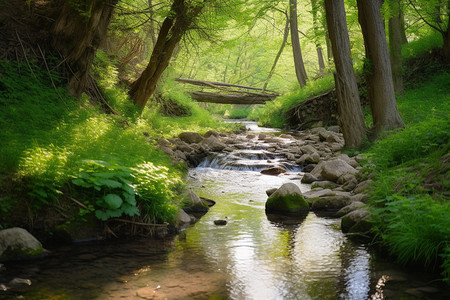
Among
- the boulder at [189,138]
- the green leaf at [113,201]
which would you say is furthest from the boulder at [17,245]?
the boulder at [189,138]

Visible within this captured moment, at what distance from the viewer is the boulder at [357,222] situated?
487 centimetres

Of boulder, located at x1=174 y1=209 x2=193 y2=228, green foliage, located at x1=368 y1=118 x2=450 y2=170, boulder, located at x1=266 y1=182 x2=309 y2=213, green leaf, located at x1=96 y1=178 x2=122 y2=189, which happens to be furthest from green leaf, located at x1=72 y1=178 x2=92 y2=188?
green foliage, located at x1=368 y1=118 x2=450 y2=170

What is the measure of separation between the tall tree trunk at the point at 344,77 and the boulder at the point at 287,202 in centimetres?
429

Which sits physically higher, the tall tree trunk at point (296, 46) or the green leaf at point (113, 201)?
the tall tree trunk at point (296, 46)

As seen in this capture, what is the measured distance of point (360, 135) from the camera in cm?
1002

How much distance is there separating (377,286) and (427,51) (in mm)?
14842

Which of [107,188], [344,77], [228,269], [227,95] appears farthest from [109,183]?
[227,95]

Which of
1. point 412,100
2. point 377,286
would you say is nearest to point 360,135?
point 412,100

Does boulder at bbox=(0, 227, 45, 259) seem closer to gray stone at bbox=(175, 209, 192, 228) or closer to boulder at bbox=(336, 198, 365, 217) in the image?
gray stone at bbox=(175, 209, 192, 228)

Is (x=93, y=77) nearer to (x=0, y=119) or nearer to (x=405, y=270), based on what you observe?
(x=0, y=119)

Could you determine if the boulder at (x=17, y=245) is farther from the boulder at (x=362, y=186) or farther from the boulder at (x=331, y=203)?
the boulder at (x=362, y=186)

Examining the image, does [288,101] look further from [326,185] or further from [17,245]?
[17,245]

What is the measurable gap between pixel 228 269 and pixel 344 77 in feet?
23.4

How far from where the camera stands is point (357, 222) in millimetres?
4988
